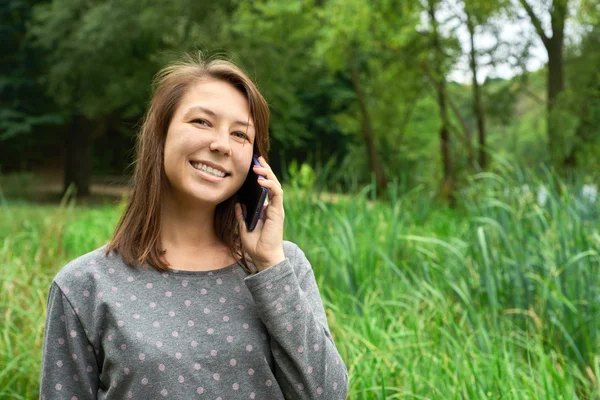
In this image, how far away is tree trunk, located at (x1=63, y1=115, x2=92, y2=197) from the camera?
22.2 metres

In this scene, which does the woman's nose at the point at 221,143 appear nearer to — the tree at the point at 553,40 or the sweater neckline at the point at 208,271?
the sweater neckline at the point at 208,271

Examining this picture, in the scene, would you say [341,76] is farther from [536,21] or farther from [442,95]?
[536,21]

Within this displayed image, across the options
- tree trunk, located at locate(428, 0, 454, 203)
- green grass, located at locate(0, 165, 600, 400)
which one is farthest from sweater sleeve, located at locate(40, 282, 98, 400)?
tree trunk, located at locate(428, 0, 454, 203)

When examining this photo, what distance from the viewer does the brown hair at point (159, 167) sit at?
1534mm

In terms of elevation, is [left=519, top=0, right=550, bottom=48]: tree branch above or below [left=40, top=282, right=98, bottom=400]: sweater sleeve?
above

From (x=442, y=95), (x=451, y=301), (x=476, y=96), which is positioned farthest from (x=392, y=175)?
(x=476, y=96)

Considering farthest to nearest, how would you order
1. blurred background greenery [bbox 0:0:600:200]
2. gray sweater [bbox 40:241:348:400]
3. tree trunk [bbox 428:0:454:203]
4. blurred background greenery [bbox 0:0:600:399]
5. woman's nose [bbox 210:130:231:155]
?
tree trunk [bbox 428:0:454:203]
blurred background greenery [bbox 0:0:600:200]
blurred background greenery [bbox 0:0:600:399]
woman's nose [bbox 210:130:231:155]
gray sweater [bbox 40:241:348:400]

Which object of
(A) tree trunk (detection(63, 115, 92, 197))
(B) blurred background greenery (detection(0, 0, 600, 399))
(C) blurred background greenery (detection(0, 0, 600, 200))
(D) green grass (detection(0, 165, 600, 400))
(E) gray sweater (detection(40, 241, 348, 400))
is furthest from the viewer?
(A) tree trunk (detection(63, 115, 92, 197))

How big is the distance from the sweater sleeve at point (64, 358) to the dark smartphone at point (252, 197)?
1.36 ft

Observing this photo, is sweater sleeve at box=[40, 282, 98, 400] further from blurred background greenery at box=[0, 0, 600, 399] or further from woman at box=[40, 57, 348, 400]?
blurred background greenery at box=[0, 0, 600, 399]

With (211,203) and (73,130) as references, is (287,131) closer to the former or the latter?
(73,130)

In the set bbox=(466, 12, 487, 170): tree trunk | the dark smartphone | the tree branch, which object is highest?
the tree branch

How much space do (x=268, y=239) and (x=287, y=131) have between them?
20634 mm

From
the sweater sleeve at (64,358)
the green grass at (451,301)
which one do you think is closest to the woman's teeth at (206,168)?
the sweater sleeve at (64,358)
